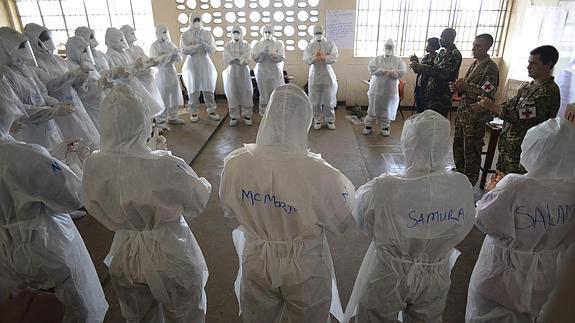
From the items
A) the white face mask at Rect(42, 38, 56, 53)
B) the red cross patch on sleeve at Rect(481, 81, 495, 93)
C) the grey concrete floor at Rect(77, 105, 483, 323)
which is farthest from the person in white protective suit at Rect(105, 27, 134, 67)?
the red cross patch on sleeve at Rect(481, 81, 495, 93)

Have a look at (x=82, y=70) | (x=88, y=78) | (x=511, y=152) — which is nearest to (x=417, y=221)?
(x=511, y=152)

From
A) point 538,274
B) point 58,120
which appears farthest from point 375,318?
point 58,120

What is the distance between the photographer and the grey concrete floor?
8.65 ft

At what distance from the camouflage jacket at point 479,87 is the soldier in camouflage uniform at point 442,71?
491mm

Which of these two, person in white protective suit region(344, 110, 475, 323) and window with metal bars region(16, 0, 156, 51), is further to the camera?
window with metal bars region(16, 0, 156, 51)

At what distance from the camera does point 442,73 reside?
160 inches

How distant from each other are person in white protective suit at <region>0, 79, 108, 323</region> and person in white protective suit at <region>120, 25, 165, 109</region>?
330 centimetres

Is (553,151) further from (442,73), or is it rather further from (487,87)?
(442,73)

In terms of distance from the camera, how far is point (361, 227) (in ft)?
6.05

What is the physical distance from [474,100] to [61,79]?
411cm

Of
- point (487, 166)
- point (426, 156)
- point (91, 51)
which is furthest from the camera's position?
point (91, 51)

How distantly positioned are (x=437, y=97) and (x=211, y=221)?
285cm

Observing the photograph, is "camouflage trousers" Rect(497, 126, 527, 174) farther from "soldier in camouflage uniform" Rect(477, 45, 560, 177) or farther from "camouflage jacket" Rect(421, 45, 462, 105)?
"camouflage jacket" Rect(421, 45, 462, 105)

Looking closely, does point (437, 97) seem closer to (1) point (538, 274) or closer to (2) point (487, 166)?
(2) point (487, 166)
